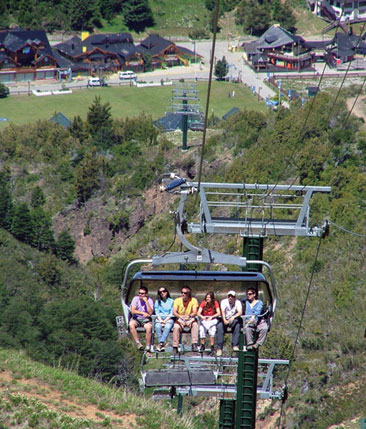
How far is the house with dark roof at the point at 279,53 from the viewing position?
Result: 90438 millimetres

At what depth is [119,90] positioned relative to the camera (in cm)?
8319

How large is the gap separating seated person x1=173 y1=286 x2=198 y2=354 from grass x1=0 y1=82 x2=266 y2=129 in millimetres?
Result: 54657

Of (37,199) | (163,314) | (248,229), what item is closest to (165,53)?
(37,199)

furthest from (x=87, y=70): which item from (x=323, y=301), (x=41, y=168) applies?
(x=323, y=301)

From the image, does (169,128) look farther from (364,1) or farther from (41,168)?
(364,1)

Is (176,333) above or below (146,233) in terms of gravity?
above

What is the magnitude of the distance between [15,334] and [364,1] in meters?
81.9

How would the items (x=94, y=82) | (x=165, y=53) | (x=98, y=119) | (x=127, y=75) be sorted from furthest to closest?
(x=165, y=53), (x=127, y=75), (x=94, y=82), (x=98, y=119)

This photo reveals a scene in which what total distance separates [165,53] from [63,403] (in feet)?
249

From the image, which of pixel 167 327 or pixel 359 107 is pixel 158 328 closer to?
pixel 167 327

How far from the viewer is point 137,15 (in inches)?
3962

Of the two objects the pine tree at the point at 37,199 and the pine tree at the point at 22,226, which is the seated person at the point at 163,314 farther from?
the pine tree at the point at 37,199

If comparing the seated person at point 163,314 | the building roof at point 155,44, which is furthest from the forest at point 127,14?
the seated person at point 163,314

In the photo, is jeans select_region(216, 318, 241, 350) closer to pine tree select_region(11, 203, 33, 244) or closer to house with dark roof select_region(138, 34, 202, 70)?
pine tree select_region(11, 203, 33, 244)
